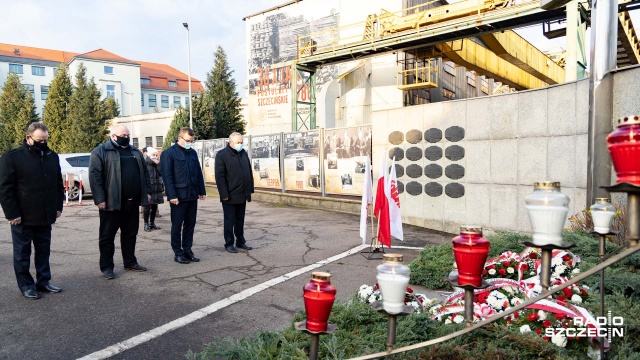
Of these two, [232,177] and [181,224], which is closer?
[181,224]

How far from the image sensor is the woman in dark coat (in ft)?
30.6

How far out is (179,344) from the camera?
3.58 meters

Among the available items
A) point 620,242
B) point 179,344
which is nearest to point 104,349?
point 179,344

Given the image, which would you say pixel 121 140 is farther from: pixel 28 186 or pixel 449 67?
pixel 449 67

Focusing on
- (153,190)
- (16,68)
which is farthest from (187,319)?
(16,68)

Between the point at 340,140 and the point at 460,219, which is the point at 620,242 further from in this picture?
the point at 340,140

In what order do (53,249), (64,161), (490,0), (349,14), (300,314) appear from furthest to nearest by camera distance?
(349,14), (64,161), (490,0), (53,249), (300,314)

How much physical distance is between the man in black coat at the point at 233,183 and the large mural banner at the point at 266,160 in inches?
285

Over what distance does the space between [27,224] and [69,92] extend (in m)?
41.6

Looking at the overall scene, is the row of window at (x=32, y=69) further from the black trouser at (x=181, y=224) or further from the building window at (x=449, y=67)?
the black trouser at (x=181, y=224)

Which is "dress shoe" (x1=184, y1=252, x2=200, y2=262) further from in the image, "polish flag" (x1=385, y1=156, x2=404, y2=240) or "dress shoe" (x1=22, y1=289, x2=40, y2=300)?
"polish flag" (x1=385, y1=156, x2=404, y2=240)

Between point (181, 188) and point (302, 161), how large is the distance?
735 cm

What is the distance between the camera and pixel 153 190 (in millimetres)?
9539

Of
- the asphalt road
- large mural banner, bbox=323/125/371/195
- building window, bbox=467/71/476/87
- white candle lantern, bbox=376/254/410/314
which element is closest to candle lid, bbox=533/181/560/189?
white candle lantern, bbox=376/254/410/314
